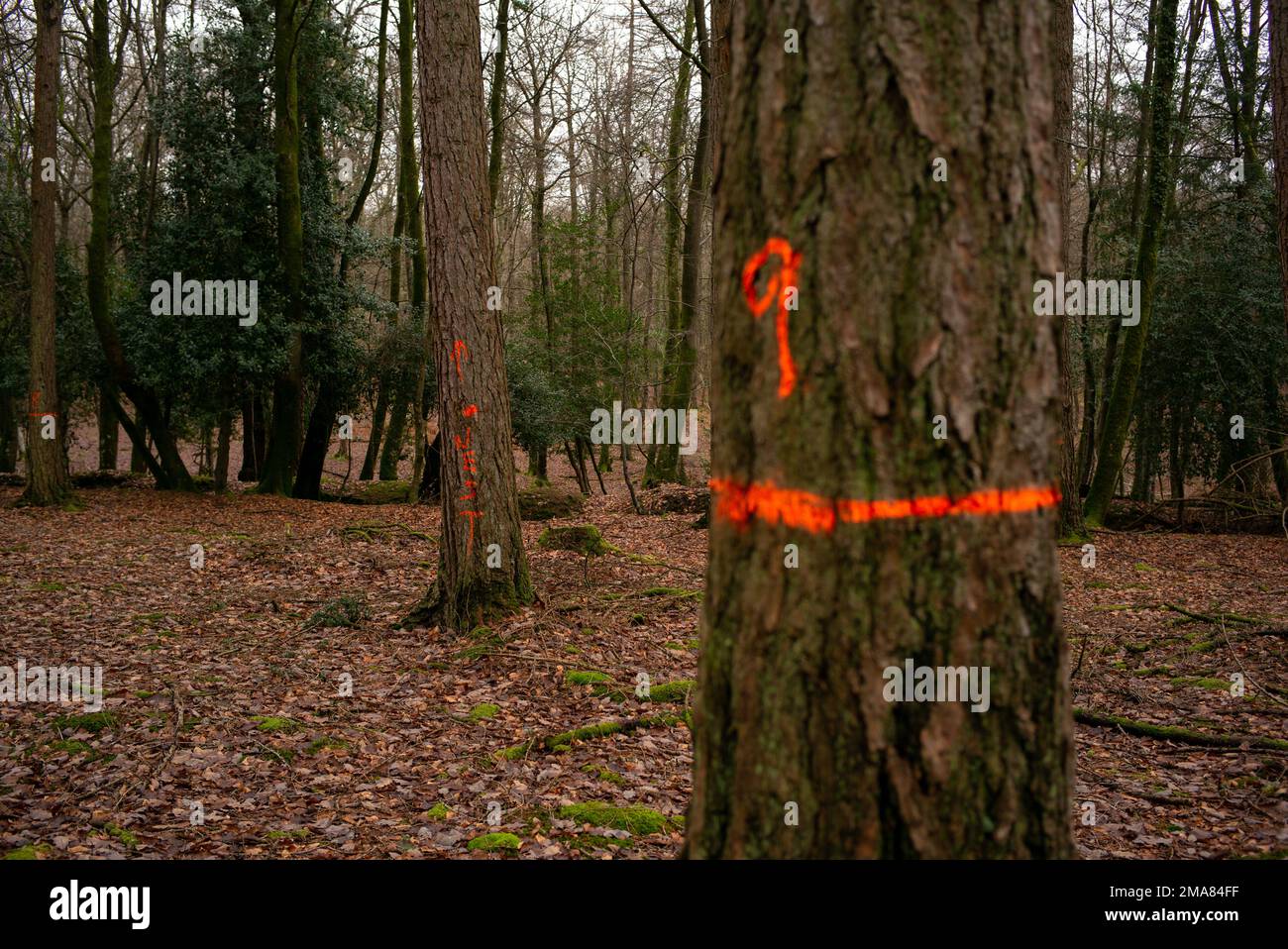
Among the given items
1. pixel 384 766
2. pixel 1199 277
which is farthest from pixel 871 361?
pixel 1199 277

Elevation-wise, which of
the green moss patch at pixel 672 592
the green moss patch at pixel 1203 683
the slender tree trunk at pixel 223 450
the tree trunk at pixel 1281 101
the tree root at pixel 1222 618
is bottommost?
the green moss patch at pixel 1203 683

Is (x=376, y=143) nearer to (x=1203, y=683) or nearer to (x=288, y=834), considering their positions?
(x=288, y=834)

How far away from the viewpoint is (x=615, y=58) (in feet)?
84.7

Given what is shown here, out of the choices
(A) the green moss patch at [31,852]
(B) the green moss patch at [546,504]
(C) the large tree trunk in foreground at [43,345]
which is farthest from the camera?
(B) the green moss patch at [546,504]

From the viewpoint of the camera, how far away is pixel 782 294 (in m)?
1.82

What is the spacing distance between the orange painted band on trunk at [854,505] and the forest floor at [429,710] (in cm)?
257

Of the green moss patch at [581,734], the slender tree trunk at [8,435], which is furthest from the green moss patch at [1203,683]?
the slender tree trunk at [8,435]

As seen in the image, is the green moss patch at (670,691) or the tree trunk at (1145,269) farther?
the tree trunk at (1145,269)

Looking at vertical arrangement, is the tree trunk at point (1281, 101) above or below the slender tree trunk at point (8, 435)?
above

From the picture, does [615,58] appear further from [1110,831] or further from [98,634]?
[1110,831]

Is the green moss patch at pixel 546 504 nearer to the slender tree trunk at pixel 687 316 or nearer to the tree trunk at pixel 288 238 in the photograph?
the slender tree trunk at pixel 687 316

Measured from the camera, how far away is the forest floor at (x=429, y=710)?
402cm

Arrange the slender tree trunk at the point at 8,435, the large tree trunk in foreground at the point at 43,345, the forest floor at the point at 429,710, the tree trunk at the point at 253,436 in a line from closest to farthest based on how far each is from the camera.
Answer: the forest floor at the point at 429,710
the large tree trunk in foreground at the point at 43,345
the tree trunk at the point at 253,436
the slender tree trunk at the point at 8,435
